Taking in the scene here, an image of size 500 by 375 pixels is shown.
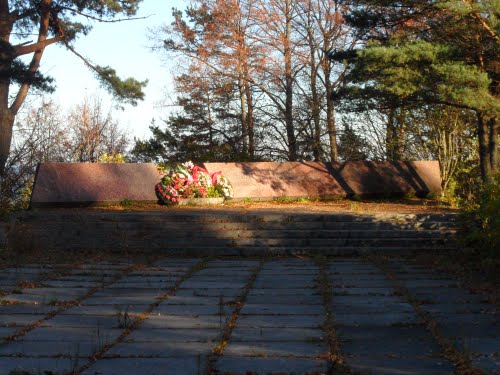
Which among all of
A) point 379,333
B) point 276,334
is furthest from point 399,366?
point 276,334

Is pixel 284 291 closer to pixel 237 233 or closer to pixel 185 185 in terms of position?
pixel 237 233

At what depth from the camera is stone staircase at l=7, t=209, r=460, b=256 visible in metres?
10.1

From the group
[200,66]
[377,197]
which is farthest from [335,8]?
[377,197]

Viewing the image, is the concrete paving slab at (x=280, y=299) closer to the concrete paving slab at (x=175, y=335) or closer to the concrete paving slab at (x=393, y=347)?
the concrete paving slab at (x=175, y=335)

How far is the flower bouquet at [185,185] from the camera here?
48.9 feet

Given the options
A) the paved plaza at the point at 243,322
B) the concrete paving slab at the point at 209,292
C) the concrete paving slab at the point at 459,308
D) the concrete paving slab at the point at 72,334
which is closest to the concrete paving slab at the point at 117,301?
the paved plaza at the point at 243,322

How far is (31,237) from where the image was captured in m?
10.1

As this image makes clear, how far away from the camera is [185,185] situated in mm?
15000

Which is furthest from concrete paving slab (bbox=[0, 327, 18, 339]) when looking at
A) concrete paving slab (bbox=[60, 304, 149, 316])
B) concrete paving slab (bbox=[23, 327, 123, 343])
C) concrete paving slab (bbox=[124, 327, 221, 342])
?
concrete paving slab (bbox=[124, 327, 221, 342])

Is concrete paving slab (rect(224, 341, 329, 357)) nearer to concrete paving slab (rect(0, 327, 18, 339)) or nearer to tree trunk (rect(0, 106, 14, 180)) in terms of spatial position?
concrete paving slab (rect(0, 327, 18, 339))

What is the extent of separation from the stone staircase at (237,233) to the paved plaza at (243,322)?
1.93 metres

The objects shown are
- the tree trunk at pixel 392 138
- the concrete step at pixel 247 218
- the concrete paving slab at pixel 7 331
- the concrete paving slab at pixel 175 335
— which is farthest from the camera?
the tree trunk at pixel 392 138

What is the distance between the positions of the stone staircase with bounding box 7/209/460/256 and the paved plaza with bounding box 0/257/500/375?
1927 millimetres

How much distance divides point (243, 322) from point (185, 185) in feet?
33.5
